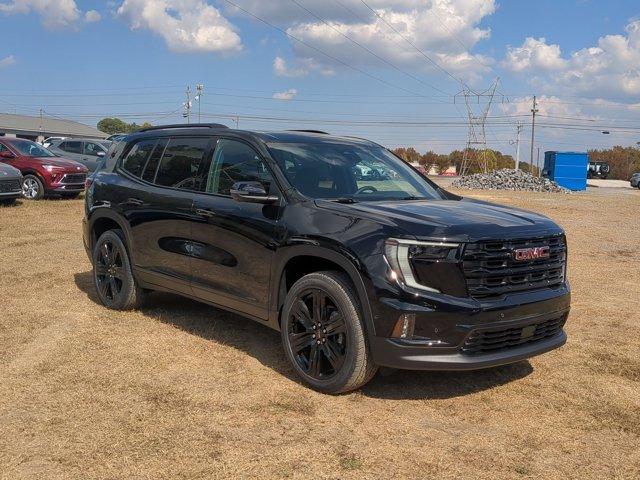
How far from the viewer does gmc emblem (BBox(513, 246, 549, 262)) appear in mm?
4184

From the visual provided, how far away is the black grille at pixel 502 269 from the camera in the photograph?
4012 mm

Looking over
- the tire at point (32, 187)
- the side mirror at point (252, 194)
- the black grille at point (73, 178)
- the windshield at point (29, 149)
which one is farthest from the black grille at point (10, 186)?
the side mirror at point (252, 194)

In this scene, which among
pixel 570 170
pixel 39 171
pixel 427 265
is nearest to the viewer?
pixel 427 265

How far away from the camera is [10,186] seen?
52.7 feet

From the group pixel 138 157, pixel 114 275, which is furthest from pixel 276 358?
pixel 138 157

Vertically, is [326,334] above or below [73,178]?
below

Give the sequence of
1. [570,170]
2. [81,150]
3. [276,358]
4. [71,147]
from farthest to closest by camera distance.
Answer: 1. [570,170]
2. [71,147]
3. [81,150]
4. [276,358]

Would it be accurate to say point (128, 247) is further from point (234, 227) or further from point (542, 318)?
point (542, 318)

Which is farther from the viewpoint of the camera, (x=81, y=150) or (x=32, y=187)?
(x=81, y=150)

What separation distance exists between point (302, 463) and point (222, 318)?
309cm

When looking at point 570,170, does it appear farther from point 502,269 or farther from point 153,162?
point 502,269

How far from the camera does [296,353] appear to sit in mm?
4625

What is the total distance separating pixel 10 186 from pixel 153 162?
11650 mm

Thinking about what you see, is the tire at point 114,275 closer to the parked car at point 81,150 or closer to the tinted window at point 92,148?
the parked car at point 81,150
